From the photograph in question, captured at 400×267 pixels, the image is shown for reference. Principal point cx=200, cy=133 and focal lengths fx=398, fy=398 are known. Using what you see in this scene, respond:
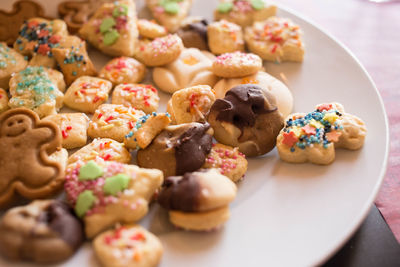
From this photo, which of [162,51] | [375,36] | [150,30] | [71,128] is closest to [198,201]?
[71,128]

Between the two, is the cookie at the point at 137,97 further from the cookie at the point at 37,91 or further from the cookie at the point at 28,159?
the cookie at the point at 28,159

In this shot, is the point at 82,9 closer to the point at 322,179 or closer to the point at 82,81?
the point at 82,81

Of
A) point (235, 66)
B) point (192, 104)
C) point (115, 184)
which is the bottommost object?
point (115, 184)

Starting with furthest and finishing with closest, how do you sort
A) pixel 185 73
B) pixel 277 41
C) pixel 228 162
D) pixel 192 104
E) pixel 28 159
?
pixel 277 41 < pixel 185 73 < pixel 192 104 < pixel 228 162 < pixel 28 159

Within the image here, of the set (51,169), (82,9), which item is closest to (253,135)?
(51,169)

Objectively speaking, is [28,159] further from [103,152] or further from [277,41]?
[277,41]

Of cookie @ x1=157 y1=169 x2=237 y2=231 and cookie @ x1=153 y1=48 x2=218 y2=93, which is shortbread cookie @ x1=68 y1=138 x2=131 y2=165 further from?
cookie @ x1=153 y1=48 x2=218 y2=93

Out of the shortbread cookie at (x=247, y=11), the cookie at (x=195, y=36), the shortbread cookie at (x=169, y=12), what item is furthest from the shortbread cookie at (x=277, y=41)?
the shortbread cookie at (x=169, y=12)
